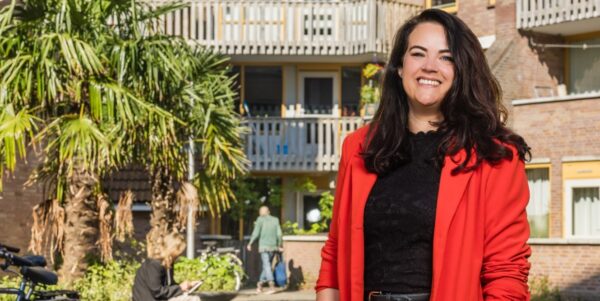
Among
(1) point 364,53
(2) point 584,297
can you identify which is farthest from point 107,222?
(1) point 364,53

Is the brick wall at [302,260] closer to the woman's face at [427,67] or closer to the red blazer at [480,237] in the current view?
the woman's face at [427,67]

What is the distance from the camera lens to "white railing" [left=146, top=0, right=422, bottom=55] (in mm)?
37500

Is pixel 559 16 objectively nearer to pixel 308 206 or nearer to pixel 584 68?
pixel 584 68

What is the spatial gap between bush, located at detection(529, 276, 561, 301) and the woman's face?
67.4 ft

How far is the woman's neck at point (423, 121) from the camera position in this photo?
4.77 metres

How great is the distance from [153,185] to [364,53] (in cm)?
1730

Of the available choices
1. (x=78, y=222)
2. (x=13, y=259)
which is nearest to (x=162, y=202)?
(x=78, y=222)

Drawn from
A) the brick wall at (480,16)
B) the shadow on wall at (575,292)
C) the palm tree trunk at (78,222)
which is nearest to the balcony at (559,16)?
the brick wall at (480,16)

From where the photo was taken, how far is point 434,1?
36844 mm

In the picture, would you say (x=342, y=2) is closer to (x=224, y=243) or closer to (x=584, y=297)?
(x=224, y=243)

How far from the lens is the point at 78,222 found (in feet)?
64.0

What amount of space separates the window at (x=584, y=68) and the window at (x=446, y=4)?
3560mm

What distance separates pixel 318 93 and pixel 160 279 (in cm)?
2398

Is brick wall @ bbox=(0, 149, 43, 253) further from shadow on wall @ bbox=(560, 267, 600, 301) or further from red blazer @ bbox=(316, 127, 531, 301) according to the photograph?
red blazer @ bbox=(316, 127, 531, 301)
